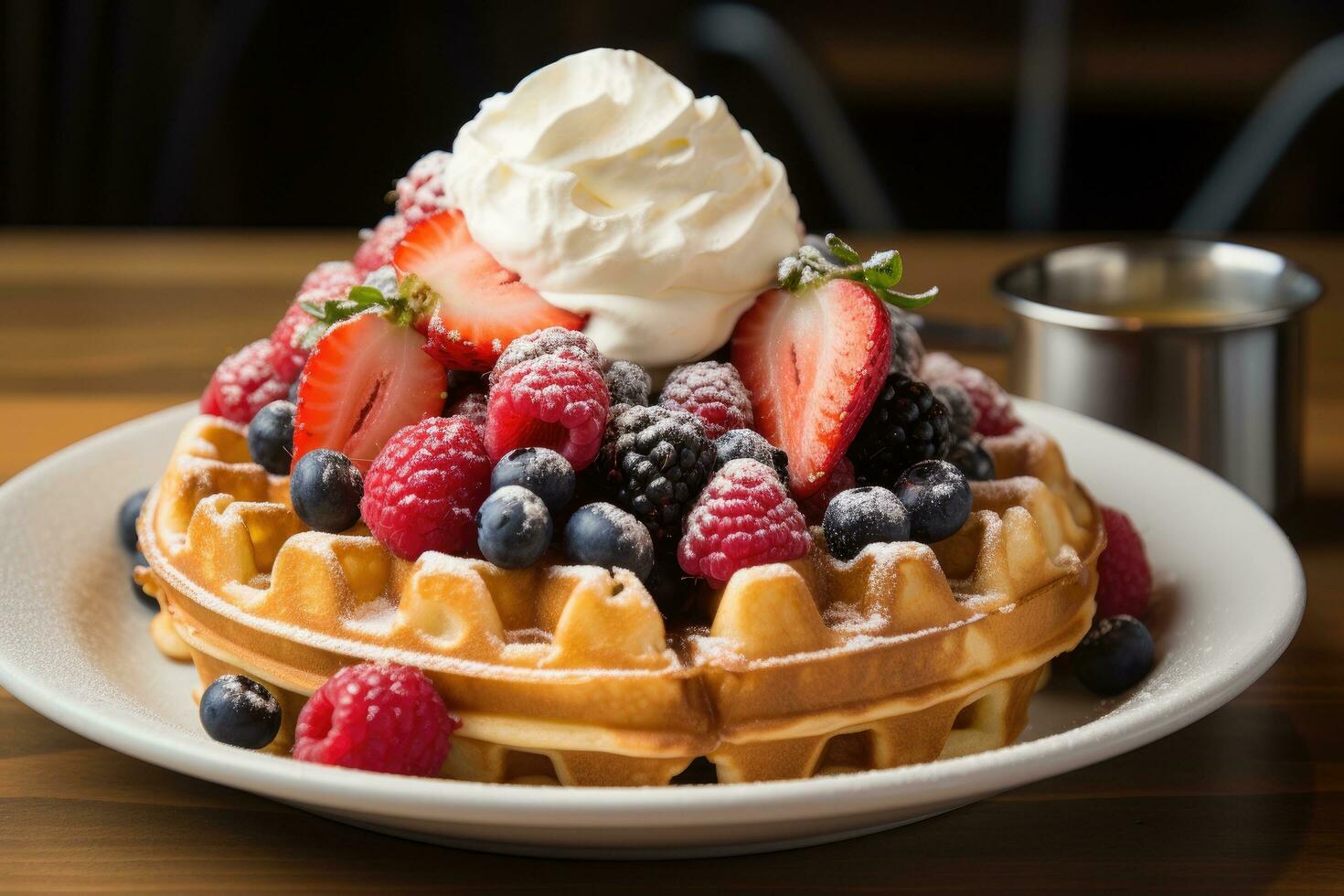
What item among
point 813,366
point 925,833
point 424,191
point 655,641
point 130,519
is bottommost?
point 925,833

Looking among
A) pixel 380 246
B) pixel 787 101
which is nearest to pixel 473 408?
pixel 380 246

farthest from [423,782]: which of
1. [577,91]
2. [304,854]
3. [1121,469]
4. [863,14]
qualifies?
[863,14]

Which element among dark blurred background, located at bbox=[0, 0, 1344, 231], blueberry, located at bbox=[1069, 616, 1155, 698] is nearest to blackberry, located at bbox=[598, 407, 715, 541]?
blueberry, located at bbox=[1069, 616, 1155, 698]

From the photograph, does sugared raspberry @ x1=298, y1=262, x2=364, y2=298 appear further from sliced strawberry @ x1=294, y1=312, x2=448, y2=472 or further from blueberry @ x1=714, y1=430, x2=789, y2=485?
blueberry @ x1=714, y1=430, x2=789, y2=485

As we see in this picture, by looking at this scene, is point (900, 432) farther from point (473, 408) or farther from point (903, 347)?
point (473, 408)

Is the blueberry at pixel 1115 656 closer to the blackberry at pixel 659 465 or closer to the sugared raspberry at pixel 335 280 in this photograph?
the blackberry at pixel 659 465

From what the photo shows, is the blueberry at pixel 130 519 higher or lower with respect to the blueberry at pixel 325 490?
lower

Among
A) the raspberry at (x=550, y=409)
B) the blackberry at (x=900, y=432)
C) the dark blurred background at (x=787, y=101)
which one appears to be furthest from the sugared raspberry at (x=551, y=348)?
the dark blurred background at (x=787, y=101)
